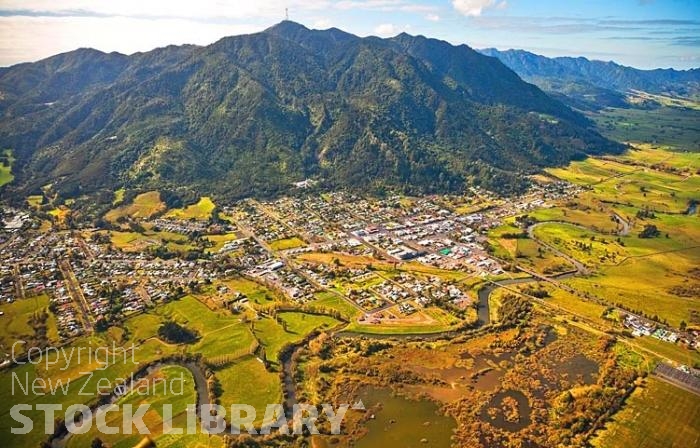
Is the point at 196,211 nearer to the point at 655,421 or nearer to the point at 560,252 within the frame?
the point at 560,252

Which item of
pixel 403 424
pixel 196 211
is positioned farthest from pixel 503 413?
pixel 196 211

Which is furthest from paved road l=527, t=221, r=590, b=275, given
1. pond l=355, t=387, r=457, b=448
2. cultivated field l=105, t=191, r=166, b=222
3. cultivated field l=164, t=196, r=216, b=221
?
cultivated field l=105, t=191, r=166, b=222

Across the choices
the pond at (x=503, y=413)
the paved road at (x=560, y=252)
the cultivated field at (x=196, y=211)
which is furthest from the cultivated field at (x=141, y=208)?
the pond at (x=503, y=413)

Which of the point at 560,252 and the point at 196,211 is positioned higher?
the point at 560,252

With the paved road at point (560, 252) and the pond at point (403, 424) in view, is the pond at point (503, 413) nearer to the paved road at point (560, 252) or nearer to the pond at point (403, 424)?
the pond at point (403, 424)

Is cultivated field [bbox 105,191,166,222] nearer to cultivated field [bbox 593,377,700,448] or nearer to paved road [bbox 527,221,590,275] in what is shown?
paved road [bbox 527,221,590,275]

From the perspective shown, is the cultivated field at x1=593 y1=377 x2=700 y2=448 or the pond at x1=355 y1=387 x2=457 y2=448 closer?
the cultivated field at x1=593 y1=377 x2=700 y2=448

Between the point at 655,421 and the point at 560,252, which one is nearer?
the point at 655,421

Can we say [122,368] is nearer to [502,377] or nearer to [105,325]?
[105,325]
